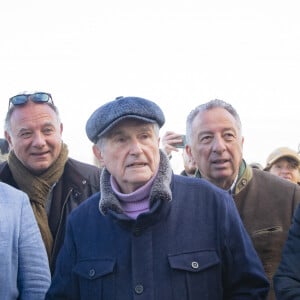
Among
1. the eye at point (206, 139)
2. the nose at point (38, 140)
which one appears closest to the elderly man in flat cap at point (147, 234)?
the eye at point (206, 139)

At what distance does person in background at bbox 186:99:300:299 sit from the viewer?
9.57ft

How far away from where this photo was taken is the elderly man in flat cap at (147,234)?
218 cm

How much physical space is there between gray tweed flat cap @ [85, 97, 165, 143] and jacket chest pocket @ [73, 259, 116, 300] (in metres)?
0.71

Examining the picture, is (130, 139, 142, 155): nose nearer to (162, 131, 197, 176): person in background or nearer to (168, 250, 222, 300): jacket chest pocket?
(168, 250, 222, 300): jacket chest pocket

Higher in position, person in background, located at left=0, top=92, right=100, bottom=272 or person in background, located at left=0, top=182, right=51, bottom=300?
person in background, located at left=0, top=92, right=100, bottom=272

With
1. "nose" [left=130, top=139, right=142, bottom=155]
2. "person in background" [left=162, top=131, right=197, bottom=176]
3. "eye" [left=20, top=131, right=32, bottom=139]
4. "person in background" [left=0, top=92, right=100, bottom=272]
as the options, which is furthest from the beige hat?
"nose" [left=130, top=139, right=142, bottom=155]

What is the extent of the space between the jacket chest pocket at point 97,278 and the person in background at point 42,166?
3.37ft

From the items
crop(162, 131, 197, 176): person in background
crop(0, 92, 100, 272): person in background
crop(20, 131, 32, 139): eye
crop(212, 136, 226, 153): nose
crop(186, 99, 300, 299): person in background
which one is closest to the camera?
crop(186, 99, 300, 299): person in background

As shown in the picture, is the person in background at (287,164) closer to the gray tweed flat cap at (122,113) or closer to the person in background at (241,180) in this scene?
the person in background at (241,180)

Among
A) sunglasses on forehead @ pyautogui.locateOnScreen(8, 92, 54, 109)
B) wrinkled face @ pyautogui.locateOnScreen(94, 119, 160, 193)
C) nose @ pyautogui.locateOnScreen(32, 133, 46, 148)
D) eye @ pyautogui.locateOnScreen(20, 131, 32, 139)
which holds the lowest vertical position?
wrinkled face @ pyautogui.locateOnScreen(94, 119, 160, 193)

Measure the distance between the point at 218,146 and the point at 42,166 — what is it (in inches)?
55.7

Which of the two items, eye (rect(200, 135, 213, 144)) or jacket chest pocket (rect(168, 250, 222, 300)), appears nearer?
jacket chest pocket (rect(168, 250, 222, 300))

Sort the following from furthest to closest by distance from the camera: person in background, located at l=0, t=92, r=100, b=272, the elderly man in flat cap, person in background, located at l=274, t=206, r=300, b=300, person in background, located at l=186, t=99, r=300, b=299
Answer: person in background, located at l=0, t=92, r=100, b=272 < person in background, located at l=186, t=99, r=300, b=299 < the elderly man in flat cap < person in background, located at l=274, t=206, r=300, b=300

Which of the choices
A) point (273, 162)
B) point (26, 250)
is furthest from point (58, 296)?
point (273, 162)
